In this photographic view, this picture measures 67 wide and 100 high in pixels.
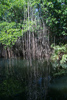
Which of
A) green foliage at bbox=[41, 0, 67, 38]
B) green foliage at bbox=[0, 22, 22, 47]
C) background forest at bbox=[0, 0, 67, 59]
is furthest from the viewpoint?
green foliage at bbox=[0, 22, 22, 47]

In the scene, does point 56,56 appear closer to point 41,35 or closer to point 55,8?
point 41,35

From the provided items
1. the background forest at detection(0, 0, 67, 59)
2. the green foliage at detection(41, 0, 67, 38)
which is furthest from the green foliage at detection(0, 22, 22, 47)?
the green foliage at detection(41, 0, 67, 38)

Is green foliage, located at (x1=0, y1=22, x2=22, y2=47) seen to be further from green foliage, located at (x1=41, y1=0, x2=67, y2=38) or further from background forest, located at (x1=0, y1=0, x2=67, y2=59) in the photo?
green foliage, located at (x1=41, y1=0, x2=67, y2=38)

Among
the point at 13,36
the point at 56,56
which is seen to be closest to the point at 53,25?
the point at 56,56

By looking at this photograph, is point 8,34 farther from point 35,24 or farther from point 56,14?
point 56,14

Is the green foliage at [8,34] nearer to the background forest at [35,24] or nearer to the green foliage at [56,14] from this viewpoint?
the background forest at [35,24]

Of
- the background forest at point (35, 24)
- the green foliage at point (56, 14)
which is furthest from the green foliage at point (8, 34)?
the green foliage at point (56, 14)

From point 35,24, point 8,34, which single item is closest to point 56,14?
point 35,24

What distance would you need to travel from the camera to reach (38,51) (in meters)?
8.01

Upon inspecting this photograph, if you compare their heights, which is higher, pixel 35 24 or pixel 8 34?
pixel 35 24

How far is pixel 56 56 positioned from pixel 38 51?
6.70 ft

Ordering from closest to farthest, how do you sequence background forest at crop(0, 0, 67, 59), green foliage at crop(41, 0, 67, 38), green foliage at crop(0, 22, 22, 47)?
green foliage at crop(41, 0, 67, 38)
background forest at crop(0, 0, 67, 59)
green foliage at crop(0, 22, 22, 47)

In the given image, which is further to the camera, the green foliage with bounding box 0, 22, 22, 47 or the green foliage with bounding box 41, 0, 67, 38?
the green foliage with bounding box 0, 22, 22, 47

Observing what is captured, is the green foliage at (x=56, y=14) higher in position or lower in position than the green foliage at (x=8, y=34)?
higher
